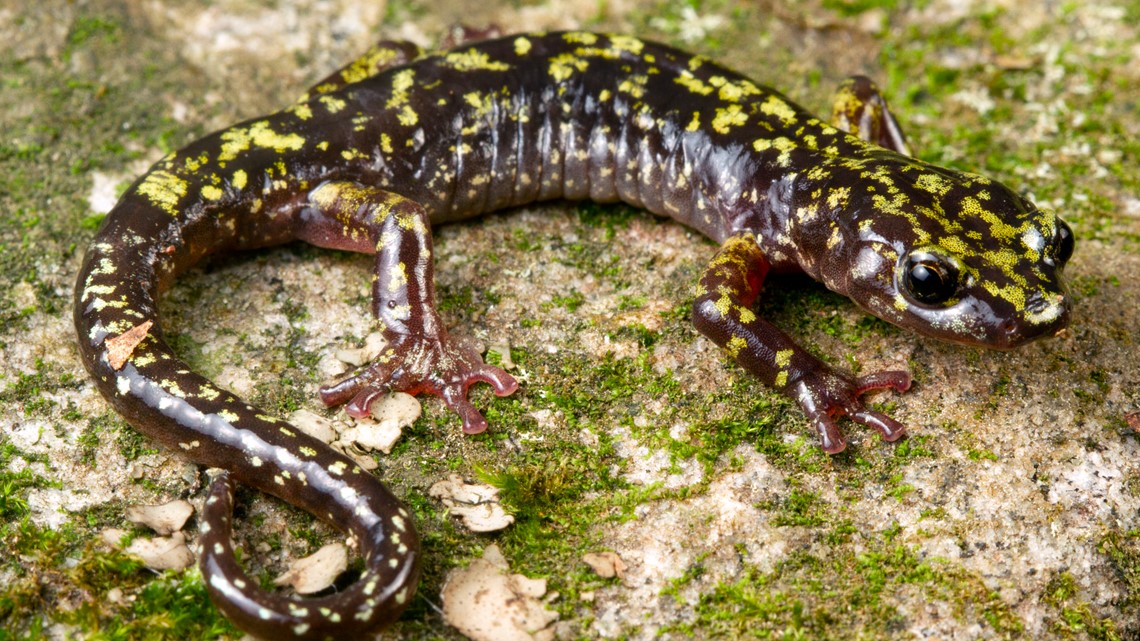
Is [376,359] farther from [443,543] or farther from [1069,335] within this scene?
[1069,335]

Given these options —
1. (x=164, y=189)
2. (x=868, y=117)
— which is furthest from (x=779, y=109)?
(x=164, y=189)

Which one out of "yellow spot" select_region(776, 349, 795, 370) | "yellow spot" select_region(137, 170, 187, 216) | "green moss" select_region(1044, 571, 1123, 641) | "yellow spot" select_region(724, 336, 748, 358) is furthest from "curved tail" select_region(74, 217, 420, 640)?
"green moss" select_region(1044, 571, 1123, 641)

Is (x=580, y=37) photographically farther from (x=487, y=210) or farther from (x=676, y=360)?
(x=676, y=360)

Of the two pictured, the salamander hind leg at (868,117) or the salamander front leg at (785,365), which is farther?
the salamander hind leg at (868,117)

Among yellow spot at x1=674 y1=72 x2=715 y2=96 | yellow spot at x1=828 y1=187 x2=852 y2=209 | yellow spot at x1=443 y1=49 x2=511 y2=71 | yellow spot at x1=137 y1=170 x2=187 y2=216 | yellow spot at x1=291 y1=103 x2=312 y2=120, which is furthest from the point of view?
yellow spot at x1=443 y1=49 x2=511 y2=71

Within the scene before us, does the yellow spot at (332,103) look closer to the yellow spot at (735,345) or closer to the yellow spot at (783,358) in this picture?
the yellow spot at (735,345)

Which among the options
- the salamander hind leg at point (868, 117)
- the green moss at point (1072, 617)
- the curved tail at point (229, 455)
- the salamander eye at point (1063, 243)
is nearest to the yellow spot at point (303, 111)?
the curved tail at point (229, 455)

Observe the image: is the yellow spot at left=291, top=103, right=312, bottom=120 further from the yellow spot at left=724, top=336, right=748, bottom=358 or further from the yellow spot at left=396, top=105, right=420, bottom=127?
the yellow spot at left=724, top=336, right=748, bottom=358
